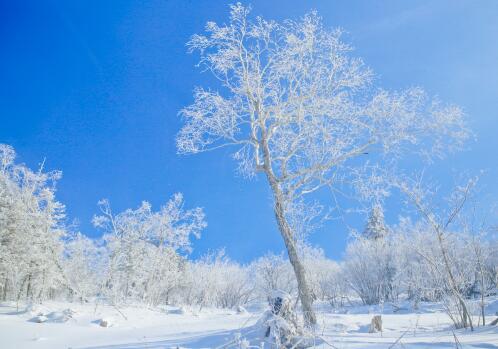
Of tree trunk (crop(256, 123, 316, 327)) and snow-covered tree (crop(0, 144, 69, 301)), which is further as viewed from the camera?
snow-covered tree (crop(0, 144, 69, 301))

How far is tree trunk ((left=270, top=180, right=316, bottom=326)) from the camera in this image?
8492mm

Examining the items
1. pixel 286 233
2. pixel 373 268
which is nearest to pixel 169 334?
pixel 286 233

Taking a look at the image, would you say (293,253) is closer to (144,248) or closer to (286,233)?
(286,233)

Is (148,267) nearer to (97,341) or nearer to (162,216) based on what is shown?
(162,216)

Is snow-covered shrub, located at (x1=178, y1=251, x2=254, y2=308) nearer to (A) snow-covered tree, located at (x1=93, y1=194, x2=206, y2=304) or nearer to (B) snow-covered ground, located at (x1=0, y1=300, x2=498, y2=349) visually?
(A) snow-covered tree, located at (x1=93, y1=194, x2=206, y2=304)

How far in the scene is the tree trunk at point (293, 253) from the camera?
8.49m

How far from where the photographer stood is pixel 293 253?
9.12 metres

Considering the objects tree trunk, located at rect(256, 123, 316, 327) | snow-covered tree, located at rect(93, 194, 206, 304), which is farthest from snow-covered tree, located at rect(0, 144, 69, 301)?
tree trunk, located at rect(256, 123, 316, 327)

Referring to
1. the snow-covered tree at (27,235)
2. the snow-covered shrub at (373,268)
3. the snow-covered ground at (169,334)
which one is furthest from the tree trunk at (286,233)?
the snow-covered shrub at (373,268)

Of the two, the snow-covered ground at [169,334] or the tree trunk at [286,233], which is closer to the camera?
the snow-covered ground at [169,334]

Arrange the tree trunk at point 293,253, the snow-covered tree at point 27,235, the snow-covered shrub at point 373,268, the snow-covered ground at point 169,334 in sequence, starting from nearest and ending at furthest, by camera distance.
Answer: the snow-covered ground at point 169,334 → the tree trunk at point 293,253 → the snow-covered tree at point 27,235 → the snow-covered shrub at point 373,268

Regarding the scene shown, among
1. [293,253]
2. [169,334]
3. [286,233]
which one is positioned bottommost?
[169,334]

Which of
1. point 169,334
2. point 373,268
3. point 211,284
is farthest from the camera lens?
point 211,284

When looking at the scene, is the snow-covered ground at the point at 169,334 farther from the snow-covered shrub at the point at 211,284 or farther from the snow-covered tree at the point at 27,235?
the snow-covered shrub at the point at 211,284
